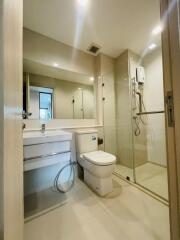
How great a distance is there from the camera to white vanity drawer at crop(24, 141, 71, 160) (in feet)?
4.00

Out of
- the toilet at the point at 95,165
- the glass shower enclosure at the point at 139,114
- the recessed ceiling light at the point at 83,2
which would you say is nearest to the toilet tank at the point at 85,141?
the toilet at the point at 95,165

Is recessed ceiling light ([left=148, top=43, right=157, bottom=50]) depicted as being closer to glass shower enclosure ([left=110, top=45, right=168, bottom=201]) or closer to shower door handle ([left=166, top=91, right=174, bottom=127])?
glass shower enclosure ([left=110, top=45, right=168, bottom=201])

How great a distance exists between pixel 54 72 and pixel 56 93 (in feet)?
1.11

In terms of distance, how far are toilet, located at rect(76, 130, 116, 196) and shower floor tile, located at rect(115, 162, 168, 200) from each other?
1.89 ft

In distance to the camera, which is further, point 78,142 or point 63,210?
point 78,142

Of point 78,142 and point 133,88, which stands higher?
point 133,88

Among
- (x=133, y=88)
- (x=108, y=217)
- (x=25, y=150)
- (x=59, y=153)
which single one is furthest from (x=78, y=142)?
(x=133, y=88)

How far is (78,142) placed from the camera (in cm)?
194

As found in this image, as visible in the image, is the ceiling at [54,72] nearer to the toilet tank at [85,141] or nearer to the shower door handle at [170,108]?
the toilet tank at [85,141]

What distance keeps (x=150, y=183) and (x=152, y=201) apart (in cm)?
40

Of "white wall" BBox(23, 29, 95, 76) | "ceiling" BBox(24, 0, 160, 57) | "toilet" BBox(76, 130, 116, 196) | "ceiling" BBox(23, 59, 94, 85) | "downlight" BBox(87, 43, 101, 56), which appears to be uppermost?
"ceiling" BBox(24, 0, 160, 57)

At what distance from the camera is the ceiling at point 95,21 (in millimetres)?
1541

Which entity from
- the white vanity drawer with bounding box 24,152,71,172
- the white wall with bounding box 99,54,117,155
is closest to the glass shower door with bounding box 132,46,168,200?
the white wall with bounding box 99,54,117,155

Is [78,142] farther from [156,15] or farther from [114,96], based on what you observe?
[156,15]
